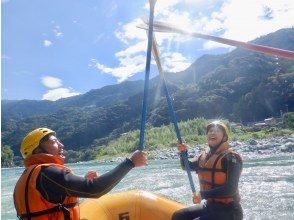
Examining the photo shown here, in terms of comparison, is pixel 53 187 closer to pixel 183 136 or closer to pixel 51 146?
pixel 51 146

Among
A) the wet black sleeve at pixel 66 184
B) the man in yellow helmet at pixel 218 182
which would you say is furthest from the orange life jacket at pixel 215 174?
the wet black sleeve at pixel 66 184

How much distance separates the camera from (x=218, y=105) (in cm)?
17075

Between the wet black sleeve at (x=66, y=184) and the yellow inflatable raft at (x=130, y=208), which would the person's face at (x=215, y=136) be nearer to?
the yellow inflatable raft at (x=130, y=208)

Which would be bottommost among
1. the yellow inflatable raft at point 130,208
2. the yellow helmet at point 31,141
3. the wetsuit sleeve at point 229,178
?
the yellow inflatable raft at point 130,208

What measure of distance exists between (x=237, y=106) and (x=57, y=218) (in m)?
156

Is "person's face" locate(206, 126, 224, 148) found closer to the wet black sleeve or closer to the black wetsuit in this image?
the black wetsuit

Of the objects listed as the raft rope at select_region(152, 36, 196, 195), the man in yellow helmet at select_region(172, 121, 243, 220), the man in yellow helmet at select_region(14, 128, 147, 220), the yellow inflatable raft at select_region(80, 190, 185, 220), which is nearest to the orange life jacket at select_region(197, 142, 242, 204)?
the man in yellow helmet at select_region(172, 121, 243, 220)

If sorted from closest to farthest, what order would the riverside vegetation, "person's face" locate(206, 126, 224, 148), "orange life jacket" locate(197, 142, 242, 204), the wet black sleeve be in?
the wet black sleeve
"orange life jacket" locate(197, 142, 242, 204)
"person's face" locate(206, 126, 224, 148)
the riverside vegetation

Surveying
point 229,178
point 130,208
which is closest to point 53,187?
point 130,208

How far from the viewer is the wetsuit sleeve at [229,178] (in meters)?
5.06

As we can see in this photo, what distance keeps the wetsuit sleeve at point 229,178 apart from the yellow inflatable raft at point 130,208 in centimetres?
79

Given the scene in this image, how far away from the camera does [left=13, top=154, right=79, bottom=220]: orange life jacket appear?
371 cm

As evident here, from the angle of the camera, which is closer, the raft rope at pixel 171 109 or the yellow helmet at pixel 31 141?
the yellow helmet at pixel 31 141

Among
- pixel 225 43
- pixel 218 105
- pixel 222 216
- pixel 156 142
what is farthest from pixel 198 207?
pixel 218 105
